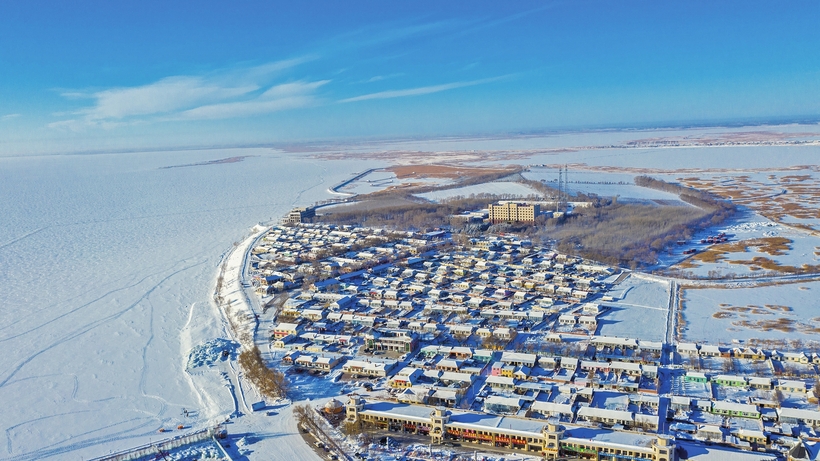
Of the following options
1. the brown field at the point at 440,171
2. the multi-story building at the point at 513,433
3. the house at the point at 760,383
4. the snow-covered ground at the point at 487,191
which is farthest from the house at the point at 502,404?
the brown field at the point at 440,171

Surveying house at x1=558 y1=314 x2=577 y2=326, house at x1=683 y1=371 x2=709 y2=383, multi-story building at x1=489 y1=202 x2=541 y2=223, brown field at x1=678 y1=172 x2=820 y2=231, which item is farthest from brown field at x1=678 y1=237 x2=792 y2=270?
house at x1=683 y1=371 x2=709 y2=383

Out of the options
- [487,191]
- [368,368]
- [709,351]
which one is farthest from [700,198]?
[368,368]

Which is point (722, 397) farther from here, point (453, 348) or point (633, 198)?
point (633, 198)

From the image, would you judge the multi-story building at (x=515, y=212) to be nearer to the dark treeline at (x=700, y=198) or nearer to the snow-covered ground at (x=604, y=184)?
the dark treeline at (x=700, y=198)

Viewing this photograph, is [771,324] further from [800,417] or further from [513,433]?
[513,433]

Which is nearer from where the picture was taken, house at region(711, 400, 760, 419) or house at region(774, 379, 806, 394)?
house at region(711, 400, 760, 419)

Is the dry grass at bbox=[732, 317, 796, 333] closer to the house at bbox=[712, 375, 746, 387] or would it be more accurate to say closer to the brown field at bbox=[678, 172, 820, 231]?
the house at bbox=[712, 375, 746, 387]
